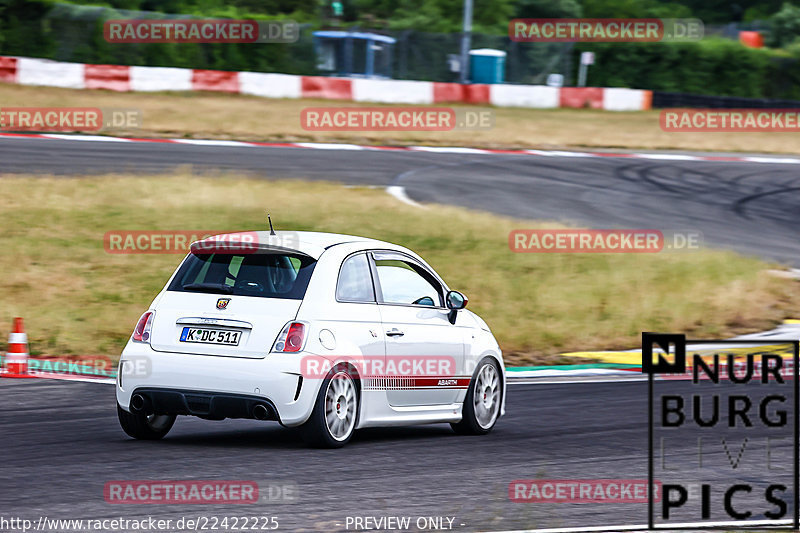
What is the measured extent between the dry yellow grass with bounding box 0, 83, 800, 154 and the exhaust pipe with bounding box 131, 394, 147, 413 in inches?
858

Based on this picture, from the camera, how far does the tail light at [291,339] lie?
8398mm

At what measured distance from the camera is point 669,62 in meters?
53.4

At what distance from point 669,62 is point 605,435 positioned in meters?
45.7

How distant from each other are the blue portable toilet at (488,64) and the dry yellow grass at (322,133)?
272 inches

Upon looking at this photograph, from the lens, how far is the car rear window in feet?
28.6

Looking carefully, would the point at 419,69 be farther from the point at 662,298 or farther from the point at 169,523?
the point at 169,523

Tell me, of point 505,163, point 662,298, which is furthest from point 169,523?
point 505,163
